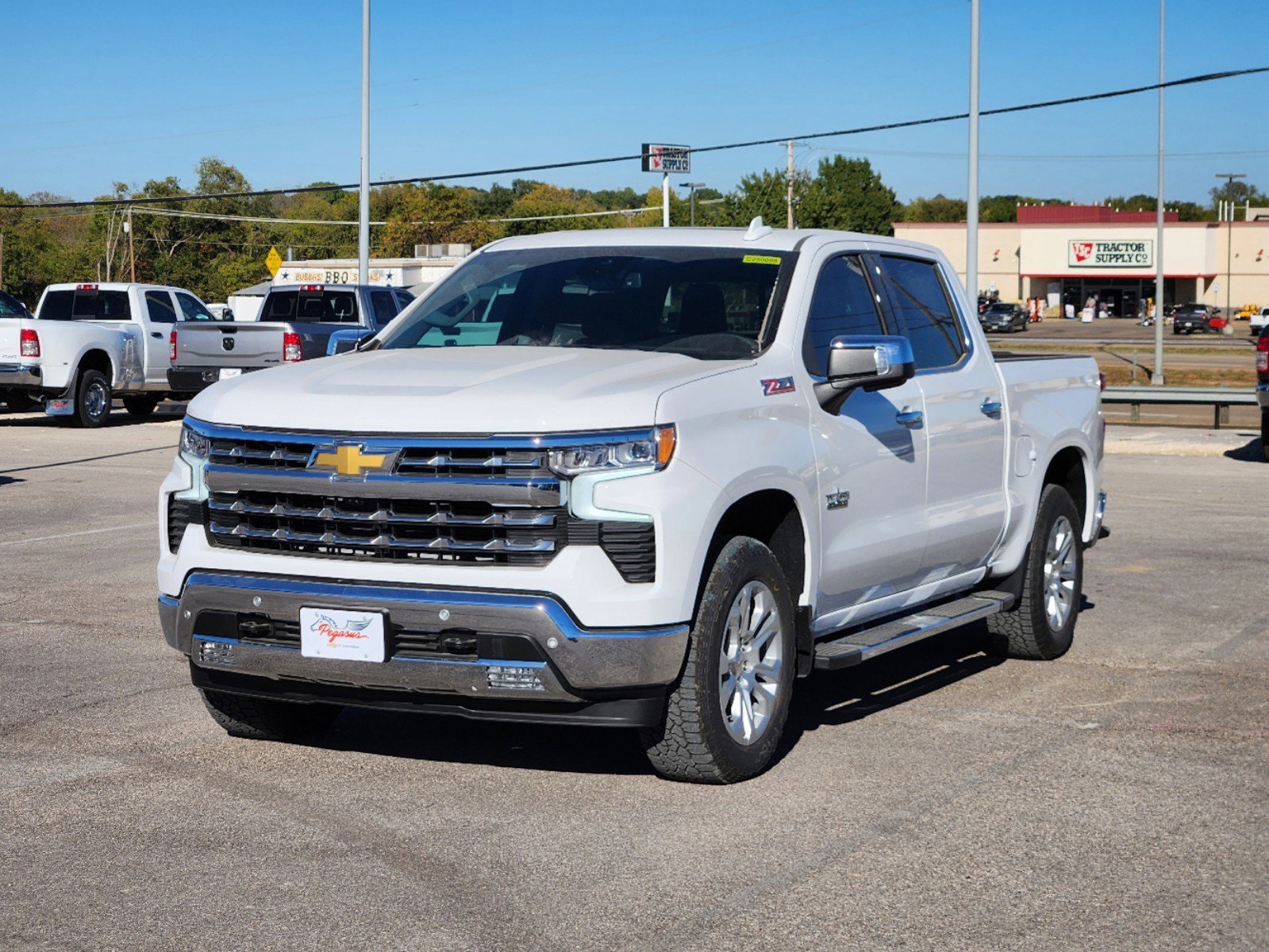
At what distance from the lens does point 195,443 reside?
593cm

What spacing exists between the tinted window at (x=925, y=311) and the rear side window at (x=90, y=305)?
20.5m

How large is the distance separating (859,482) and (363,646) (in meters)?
2.22

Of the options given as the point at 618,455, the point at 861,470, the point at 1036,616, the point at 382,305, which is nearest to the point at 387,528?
the point at 618,455

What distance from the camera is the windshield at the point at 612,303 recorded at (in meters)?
6.56

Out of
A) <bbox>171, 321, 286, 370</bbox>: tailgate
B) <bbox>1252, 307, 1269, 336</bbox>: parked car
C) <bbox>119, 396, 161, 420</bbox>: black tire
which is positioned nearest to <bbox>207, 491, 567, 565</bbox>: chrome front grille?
<bbox>171, 321, 286, 370</bbox>: tailgate

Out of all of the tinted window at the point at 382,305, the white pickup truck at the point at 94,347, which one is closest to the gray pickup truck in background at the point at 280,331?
the tinted window at the point at 382,305

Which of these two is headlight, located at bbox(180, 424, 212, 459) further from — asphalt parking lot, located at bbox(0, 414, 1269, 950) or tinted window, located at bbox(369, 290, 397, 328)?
tinted window, located at bbox(369, 290, 397, 328)

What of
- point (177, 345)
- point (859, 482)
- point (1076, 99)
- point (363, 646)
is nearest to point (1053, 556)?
point (859, 482)

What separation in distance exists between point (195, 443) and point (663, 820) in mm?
2151

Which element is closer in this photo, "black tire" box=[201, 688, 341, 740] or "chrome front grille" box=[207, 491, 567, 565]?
"chrome front grille" box=[207, 491, 567, 565]

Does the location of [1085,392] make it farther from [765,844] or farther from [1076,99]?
[1076,99]

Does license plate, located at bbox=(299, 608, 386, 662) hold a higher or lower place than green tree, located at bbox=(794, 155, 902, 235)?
lower

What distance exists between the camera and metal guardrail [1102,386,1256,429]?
24.8 metres

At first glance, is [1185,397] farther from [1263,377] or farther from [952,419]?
[952,419]
